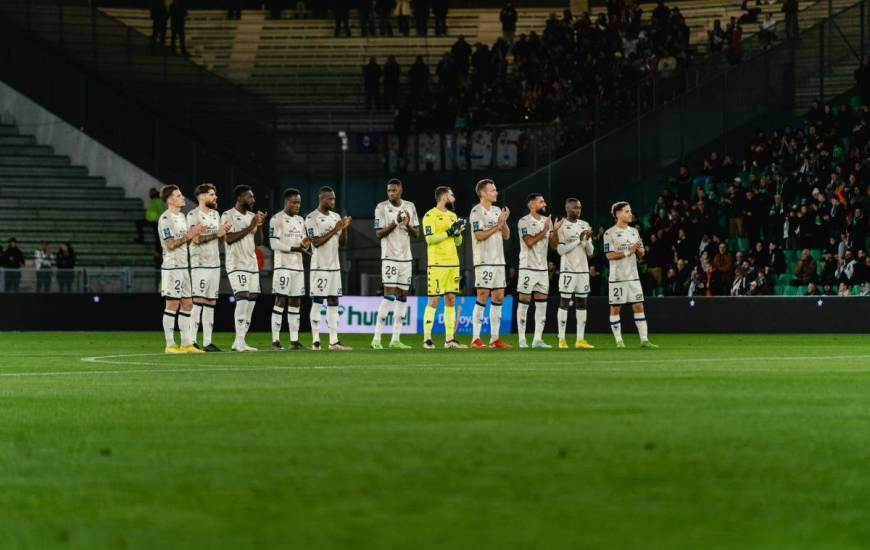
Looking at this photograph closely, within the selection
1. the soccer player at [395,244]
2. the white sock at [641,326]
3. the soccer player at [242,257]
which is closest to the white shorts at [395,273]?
the soccer player at [395,244]

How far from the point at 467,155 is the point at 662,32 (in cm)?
872

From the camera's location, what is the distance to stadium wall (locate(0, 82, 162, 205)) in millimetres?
46469

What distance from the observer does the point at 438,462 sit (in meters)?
8.38

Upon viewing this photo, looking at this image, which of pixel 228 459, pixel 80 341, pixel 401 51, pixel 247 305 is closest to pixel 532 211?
pixel 247 305

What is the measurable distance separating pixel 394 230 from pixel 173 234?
13.0 ft

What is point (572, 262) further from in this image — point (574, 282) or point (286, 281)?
point (286, 281)

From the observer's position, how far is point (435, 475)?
788 cm

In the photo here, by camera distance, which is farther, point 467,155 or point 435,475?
point 467,155

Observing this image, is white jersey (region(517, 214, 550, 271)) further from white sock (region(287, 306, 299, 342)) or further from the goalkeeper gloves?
white sock (region(287, 306, 299, 342))

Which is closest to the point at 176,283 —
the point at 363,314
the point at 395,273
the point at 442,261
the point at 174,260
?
the point at 174,260

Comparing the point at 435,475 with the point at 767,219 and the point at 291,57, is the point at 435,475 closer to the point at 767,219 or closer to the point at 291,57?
the point at 767,219

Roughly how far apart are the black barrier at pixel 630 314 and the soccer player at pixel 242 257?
42.2 feet

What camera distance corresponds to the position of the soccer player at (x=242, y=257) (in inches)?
996

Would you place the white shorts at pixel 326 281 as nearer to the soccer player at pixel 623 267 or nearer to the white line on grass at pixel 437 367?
the soccer player at pixel 623 267
